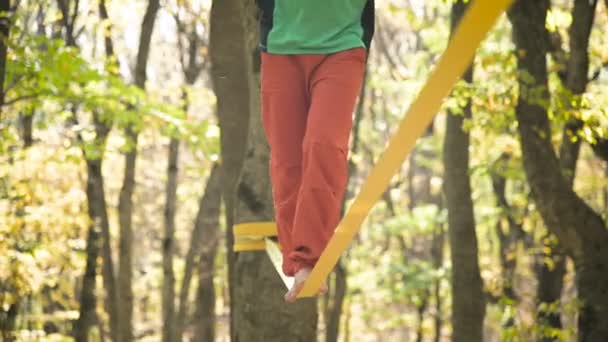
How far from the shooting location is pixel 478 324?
10.1 m

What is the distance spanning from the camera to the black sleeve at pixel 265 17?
3893 millimetres

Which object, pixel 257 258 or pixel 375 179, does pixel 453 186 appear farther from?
pixel 375 179

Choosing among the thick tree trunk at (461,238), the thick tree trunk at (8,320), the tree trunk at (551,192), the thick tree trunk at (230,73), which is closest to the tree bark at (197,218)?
the thick tree trunk at (8,320)

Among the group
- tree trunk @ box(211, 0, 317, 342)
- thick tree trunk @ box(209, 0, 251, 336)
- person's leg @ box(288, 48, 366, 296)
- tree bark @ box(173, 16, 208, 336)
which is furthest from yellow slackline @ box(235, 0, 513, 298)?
tree bark @ box(173, 16, 208, 336)

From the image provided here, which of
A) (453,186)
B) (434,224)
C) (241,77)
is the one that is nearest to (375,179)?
(241,77)

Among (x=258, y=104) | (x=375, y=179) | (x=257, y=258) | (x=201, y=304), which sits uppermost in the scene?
(x=258, y=104)

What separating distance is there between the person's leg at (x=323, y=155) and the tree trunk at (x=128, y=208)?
8.85 metres

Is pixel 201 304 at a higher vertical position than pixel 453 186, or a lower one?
lower

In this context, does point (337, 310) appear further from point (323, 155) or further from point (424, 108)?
point (424, 108)

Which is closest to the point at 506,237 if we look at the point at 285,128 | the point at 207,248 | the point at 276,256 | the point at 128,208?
the point at 207,248

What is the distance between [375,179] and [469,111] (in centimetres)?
863

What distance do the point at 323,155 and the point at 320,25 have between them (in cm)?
60

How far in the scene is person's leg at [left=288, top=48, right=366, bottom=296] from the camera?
145 inches

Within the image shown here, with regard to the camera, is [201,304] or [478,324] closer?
[478,324]
